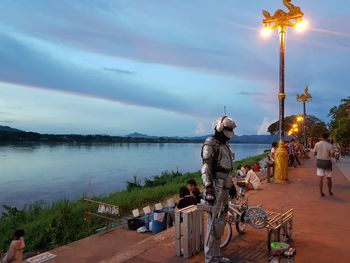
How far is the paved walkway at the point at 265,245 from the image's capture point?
5.40 m

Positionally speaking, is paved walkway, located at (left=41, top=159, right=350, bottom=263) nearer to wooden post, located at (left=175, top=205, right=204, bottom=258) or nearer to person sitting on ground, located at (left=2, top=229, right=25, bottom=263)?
wooden post, located at (left=175, top=205, right=204, bottom=258)

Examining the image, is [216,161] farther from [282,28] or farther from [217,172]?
[282,28]

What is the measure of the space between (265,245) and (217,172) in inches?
75.6

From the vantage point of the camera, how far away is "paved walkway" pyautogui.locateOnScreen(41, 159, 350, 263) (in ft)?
17.7

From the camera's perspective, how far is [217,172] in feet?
15.9

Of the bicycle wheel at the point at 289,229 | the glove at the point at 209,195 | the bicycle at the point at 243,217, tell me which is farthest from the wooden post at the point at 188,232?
the bicycle wheel at the point at 289,229

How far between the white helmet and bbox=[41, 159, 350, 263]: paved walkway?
6.26 feet

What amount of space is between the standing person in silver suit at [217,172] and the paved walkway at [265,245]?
0.49 m

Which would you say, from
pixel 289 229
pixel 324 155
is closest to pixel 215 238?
pixel 289 229

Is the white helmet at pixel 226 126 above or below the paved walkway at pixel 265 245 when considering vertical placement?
above

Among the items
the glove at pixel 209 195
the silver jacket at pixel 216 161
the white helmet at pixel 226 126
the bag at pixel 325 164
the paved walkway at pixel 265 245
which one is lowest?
the paved walkway at pixel 265 245

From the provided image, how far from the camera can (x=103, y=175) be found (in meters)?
41.0

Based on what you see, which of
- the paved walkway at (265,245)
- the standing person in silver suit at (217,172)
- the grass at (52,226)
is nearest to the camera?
the standing person in silver suit at (217,172)

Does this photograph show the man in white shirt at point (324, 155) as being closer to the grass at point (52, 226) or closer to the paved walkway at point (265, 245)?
the paved walkway at point (265, 245)
